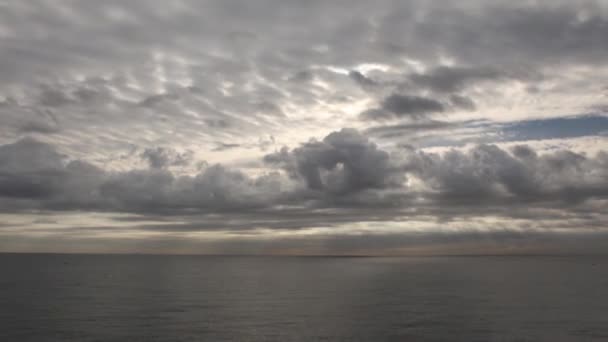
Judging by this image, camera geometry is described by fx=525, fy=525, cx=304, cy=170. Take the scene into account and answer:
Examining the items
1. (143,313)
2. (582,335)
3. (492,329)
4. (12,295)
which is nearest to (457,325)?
(492,329)

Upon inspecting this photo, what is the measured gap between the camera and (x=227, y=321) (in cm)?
9025

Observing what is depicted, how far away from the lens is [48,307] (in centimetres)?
10744

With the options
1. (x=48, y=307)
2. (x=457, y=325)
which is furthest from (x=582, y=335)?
(x=48, y=307)

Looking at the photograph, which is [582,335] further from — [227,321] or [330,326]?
[227,321]

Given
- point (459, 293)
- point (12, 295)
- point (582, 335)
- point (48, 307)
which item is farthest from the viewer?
point (459, 293)

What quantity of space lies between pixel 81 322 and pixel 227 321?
2418 centimetres

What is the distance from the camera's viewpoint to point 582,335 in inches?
3172

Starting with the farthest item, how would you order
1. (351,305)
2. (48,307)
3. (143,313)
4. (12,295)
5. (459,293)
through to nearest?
(459,293) < (12,295) < (351,305) < (48,307) < (143,313)

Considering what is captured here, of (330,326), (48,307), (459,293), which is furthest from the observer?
(459,293)

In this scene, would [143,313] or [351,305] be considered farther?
[351,305]

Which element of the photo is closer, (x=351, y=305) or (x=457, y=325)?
(x=457, y=325)

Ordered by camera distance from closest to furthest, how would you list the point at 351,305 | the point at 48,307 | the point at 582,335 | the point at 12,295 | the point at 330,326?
1. the point at 582,335
2. the point at 330,326
3. the point at 48,307
4. the point at 351,305
5. the point at 12,295

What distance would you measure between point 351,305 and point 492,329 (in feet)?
124

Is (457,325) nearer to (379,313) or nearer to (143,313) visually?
(379,313)
